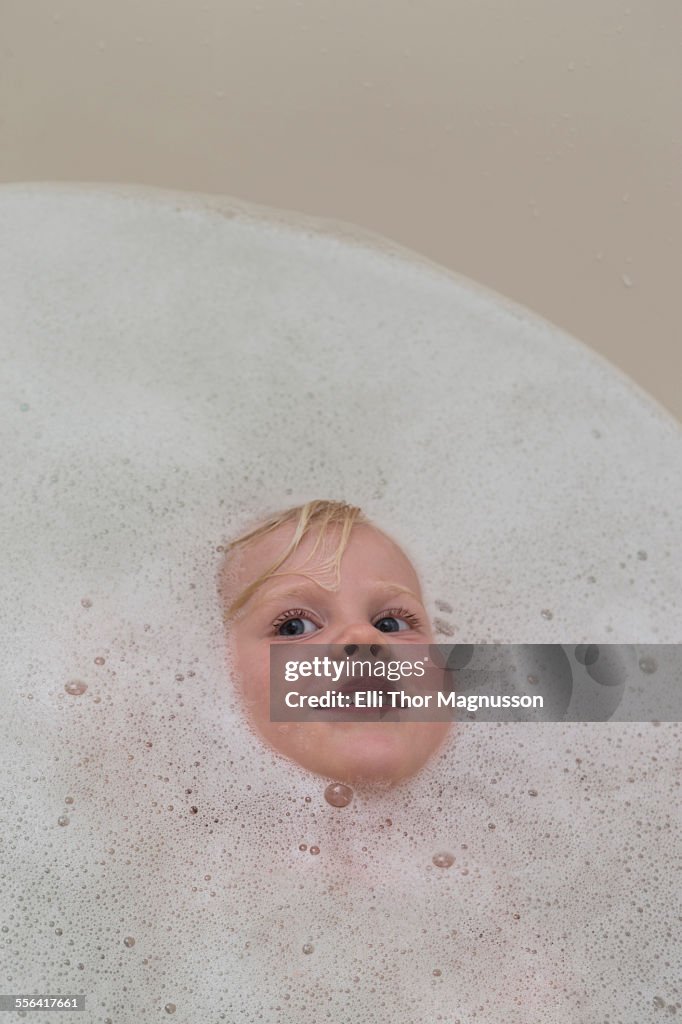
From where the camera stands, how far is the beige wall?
1087 millimetres

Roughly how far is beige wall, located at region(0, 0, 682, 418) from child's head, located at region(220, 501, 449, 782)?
1.37 feet

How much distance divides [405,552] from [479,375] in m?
0.24

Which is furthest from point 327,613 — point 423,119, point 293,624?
point 423,119

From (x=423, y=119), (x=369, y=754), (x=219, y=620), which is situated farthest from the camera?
(x=423, y=119)

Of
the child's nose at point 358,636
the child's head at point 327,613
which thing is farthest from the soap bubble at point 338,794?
the child's nose at point 358,636

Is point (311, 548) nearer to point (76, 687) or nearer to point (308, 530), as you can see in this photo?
point (308, 530)

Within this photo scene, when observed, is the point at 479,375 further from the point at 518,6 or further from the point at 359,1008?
the point at 359,1008

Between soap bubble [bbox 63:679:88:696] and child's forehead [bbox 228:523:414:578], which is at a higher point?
Answer: child's forehead [bbox 228:523:414:578]

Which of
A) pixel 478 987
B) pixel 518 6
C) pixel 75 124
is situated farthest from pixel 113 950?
pixel 518 6

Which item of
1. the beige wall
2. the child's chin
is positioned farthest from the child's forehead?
the beige wall

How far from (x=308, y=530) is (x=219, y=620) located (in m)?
0.13

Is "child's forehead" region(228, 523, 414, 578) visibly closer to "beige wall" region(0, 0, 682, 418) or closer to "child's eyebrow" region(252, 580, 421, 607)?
"child's eyebrow" region(252, 580, 421, 607)

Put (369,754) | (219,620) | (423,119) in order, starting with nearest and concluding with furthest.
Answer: (369,754) → (219,620) → (423,119)

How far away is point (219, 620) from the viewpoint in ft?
3.09
